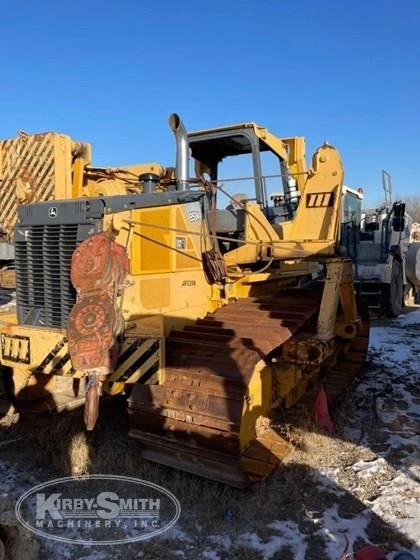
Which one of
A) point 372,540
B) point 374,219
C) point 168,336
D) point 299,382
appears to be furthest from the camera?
point 374,219

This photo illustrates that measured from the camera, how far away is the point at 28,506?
3.37m

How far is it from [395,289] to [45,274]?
1065 centimetres

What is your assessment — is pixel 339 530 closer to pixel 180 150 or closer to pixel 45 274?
pixel 45 274

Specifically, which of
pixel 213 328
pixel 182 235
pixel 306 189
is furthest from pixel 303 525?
pixel 306 189

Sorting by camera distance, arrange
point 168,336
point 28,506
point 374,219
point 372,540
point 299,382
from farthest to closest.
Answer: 1. point 374,219
2. point 299,382
3. point 168,336
4. point 28,506
5. point 372,540

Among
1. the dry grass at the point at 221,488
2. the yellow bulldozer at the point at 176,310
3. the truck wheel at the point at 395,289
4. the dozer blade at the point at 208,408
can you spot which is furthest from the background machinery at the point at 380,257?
the dozer blade at the point at 208,408

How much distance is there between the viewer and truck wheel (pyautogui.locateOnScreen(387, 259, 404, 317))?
12039mm

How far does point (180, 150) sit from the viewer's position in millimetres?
4266

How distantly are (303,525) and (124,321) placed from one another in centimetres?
185

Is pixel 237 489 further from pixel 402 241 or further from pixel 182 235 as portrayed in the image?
pixel 402 241

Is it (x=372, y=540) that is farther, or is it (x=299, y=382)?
(x=299, y=382)

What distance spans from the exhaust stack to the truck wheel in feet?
29.6

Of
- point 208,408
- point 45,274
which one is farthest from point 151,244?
point 208,408

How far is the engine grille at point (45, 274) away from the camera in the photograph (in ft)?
12.2
